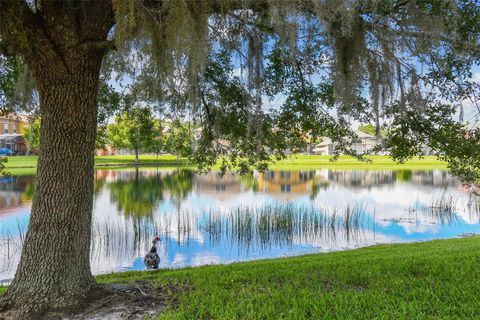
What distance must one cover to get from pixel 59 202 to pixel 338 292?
7.48 feet

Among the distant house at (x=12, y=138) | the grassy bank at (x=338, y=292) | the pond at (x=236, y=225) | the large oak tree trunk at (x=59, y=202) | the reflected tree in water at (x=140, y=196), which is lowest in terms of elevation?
the pond at (x=236, y=225)

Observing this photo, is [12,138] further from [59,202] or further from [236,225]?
[59,202]

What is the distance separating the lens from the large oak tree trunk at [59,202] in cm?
293

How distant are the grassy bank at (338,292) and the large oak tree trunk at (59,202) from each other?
835mm

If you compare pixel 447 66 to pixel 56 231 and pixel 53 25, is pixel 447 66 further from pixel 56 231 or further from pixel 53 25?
pixel 56 231

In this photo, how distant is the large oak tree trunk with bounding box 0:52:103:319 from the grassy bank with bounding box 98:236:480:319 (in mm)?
835

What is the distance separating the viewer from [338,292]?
3.22 meters

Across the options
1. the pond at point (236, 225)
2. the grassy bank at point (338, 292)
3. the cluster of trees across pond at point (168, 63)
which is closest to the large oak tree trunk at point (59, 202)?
the cluster of trees across pond at point (168, 63)

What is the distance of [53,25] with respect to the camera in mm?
3004

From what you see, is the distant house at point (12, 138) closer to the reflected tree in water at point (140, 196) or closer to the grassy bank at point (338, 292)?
the reflected tree in water at point (140, 196)

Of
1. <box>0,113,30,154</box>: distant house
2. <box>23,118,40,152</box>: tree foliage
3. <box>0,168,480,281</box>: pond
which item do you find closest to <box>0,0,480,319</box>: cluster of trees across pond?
<box>23,118,40,152</box>: tree foliage

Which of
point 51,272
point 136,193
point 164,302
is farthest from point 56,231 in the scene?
point 136,193

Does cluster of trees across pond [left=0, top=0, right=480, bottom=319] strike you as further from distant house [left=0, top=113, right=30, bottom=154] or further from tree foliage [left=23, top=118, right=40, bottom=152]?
distant house [left=0, top=113, right=30, bottom=154]

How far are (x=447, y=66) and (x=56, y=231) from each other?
12.3ft
